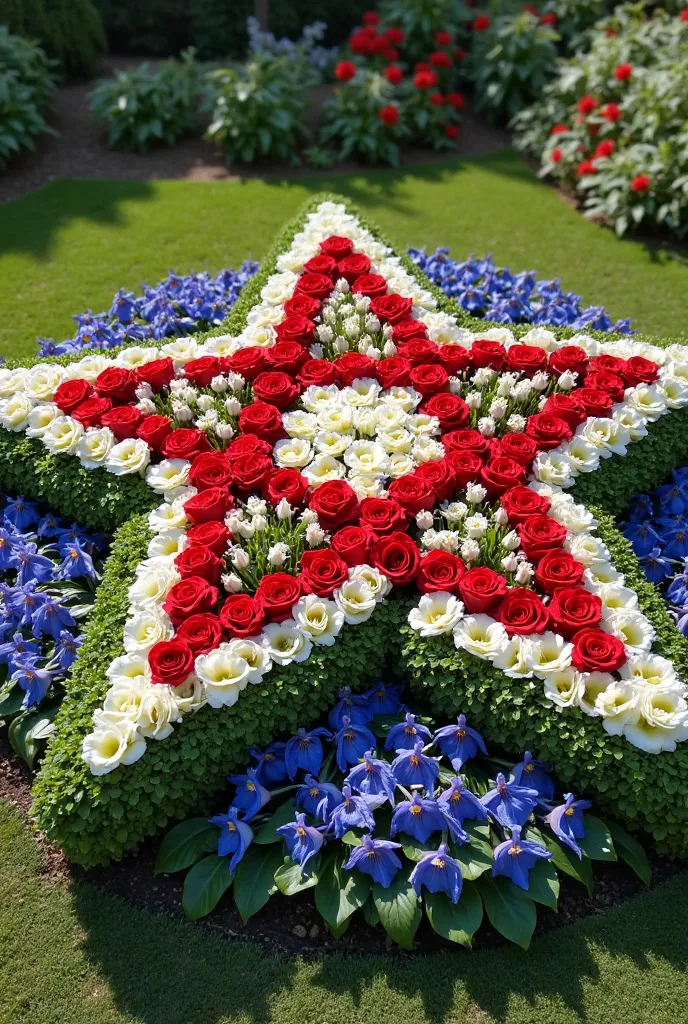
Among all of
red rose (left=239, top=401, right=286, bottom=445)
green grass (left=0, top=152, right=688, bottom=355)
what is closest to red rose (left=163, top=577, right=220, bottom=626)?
red rose (left=239, top=401, right=286, bottom=445)

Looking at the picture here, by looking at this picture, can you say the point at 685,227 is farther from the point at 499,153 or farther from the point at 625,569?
the point at 625,569

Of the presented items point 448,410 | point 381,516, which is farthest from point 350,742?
point 448,410

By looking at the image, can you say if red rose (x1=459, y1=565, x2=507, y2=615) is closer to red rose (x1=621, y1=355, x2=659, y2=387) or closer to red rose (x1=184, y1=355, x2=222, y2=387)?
red rose (x1=621, y1=355, x2=659, y2=387)

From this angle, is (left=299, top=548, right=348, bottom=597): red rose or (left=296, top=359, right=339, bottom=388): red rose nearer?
(left=299, top=548, right=348, bottom=597): red rose

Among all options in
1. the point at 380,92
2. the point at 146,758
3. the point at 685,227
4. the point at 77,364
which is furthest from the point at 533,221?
the point at 146,758

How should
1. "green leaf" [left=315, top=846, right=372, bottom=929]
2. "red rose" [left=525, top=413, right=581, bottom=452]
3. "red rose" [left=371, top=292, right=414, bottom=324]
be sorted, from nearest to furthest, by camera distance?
1. "green leaf" [left=315, top=846, right=372, bottom=929]
2. "red rose" [left=525, top=413, right=581, bottom=452]
3. "red rose" [left=371, top=292, right=414, bottom=324]

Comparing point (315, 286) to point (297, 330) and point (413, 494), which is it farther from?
point (413, 494)
